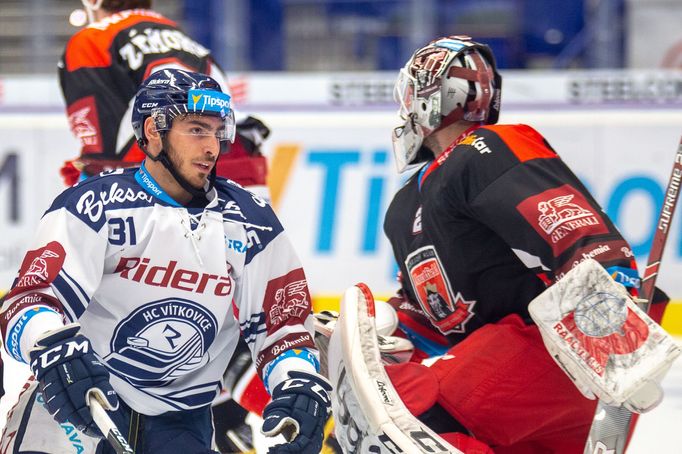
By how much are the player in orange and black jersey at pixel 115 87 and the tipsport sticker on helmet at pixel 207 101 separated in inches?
37.0

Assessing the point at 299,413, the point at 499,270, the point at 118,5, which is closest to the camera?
the point at 299,413

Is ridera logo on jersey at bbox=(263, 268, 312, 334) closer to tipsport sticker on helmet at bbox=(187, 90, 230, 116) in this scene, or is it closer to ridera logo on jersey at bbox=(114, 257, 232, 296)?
ridera logo on jersey at bbox=(114, 257, 232, 296)

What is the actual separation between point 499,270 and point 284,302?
1.47ft

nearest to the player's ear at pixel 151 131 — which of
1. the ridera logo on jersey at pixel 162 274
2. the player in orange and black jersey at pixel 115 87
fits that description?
the ridera logo on jersey at pixel 162 274

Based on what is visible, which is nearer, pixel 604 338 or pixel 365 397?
pixel 604 338

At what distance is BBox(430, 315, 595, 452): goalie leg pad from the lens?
7.96 feet

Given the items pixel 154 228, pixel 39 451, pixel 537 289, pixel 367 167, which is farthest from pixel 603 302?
pixel 367 167

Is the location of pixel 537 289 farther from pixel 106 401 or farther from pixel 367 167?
pixel 367 167

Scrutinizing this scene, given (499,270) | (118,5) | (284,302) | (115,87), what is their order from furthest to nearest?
(118,5), (115,87), (499,270), (284,302)

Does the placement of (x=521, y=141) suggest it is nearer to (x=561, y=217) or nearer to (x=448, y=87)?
(x=561, y=217)

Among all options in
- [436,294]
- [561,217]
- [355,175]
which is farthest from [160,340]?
[355,175]

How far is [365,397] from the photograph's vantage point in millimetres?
2338

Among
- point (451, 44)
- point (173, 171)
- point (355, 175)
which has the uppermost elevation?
point (451, 44)

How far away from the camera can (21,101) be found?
5512mm
